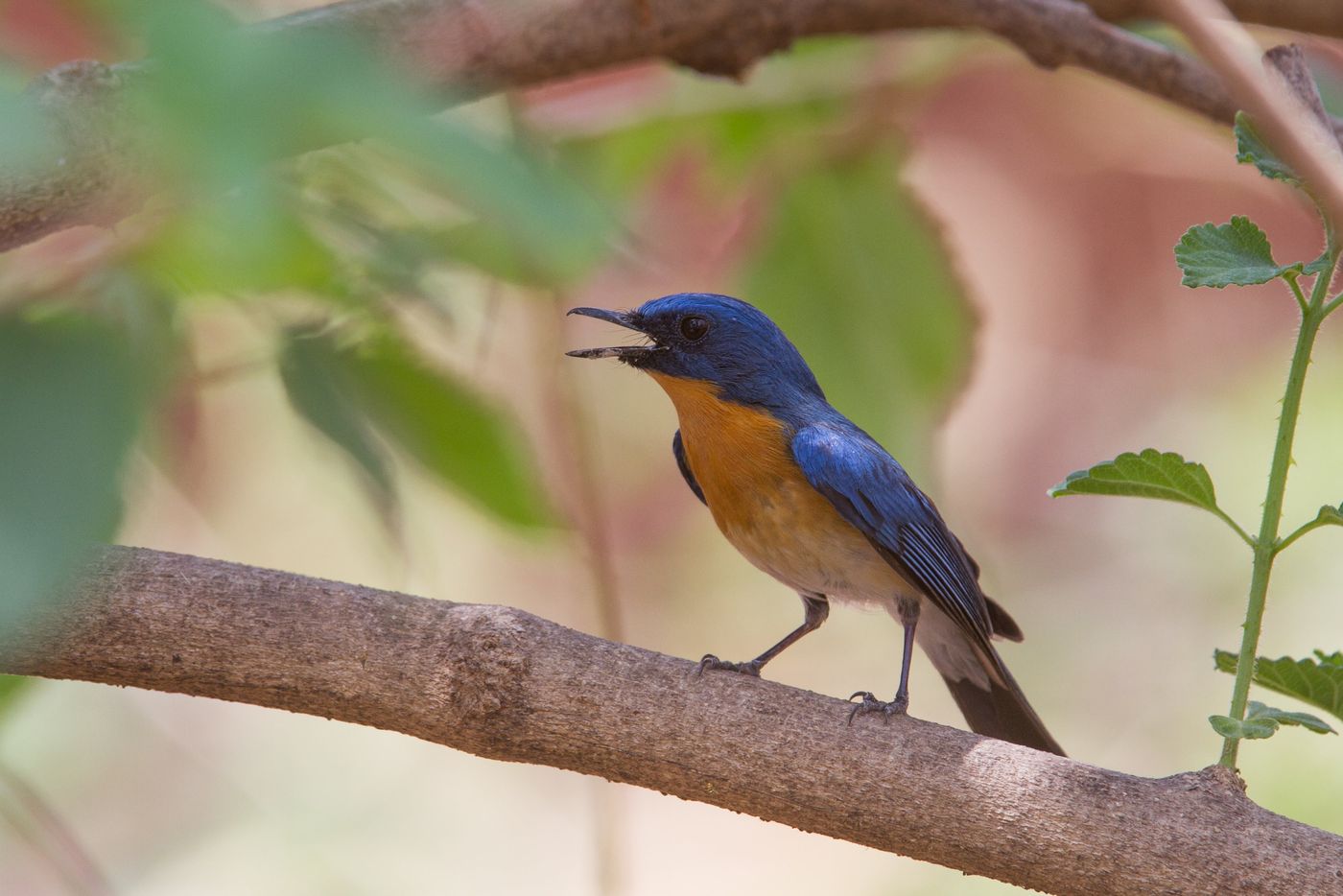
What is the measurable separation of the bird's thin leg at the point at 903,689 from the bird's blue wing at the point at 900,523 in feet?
0.48

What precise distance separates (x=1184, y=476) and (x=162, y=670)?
150 cm

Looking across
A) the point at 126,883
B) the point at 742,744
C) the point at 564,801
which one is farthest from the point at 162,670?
the point at 564,801

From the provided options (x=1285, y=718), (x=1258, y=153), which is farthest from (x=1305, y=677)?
(x=1258, y=153)

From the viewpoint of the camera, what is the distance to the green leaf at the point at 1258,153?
1821 mm

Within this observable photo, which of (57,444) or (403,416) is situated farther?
(403,416)

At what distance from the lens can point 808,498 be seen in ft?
10.4

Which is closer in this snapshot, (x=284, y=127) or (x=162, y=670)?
(x=284, y=127)

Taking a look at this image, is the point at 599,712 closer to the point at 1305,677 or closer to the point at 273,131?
the point at 1305,677

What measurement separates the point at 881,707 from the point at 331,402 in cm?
122

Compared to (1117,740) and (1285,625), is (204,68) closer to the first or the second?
(1285,625)

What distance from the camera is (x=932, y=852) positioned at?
205cm

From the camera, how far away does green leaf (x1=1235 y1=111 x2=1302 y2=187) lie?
182 cm

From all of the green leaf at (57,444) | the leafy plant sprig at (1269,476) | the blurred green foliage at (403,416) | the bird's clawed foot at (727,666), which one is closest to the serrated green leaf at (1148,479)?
the leafy plant sprig at (1269,476)

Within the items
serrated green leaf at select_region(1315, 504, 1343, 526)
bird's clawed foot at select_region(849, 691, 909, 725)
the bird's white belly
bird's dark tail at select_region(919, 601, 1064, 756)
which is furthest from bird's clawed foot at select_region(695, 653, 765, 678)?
serrated green leaf at select_region(1315, 504, 1343, 526)
